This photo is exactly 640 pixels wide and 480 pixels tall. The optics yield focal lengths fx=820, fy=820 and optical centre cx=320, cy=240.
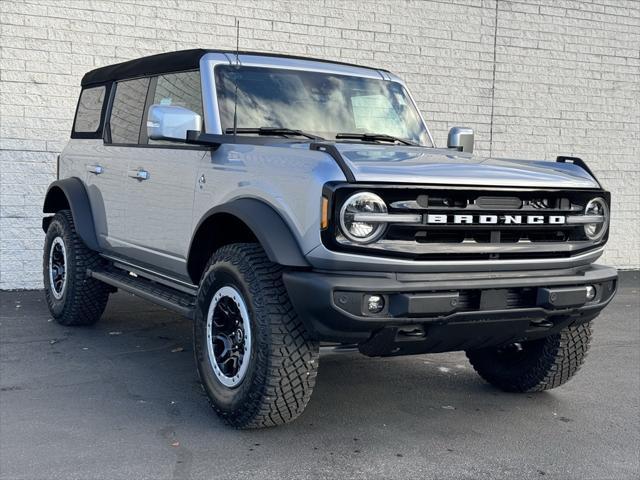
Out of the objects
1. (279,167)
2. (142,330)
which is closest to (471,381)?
(279,167)

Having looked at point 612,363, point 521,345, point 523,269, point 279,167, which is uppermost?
point 279,167

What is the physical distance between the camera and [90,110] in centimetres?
679

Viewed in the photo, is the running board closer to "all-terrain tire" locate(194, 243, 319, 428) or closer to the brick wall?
"all-terrain tire" locate(194, 243, 319, 428)

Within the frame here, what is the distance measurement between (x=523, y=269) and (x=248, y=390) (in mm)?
→ 1471

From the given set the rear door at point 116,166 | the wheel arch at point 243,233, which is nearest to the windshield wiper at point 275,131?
the wheel arch at point 243,233

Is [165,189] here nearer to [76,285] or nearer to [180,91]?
[180,91]

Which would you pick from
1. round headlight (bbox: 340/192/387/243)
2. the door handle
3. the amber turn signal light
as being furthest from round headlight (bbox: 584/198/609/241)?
the door handle

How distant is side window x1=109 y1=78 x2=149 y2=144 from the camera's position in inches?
227

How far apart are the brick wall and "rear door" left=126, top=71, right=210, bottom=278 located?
330cm

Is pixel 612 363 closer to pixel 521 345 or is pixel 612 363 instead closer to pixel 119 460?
pixel 521 345

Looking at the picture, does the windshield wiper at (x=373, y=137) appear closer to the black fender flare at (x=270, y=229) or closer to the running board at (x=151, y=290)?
the black fender flare at (x=270, y=229)

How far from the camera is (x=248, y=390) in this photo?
157 inches

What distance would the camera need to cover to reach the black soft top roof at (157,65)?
512 cm

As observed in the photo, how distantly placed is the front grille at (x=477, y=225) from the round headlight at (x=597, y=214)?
6 centimetres
